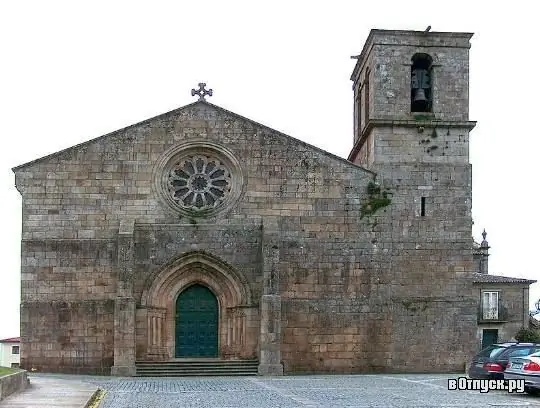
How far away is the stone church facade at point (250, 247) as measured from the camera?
79.0 ft

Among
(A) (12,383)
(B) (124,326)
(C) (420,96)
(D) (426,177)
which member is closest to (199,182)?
(B) (124,326)

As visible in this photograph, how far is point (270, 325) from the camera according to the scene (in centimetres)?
2373

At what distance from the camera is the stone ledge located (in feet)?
46.3

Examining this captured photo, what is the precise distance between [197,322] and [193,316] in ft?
0.68

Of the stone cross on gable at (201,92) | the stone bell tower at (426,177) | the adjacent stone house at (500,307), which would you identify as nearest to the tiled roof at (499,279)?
the adjacent stone house at (500,307)

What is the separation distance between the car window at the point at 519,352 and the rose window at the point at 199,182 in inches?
375

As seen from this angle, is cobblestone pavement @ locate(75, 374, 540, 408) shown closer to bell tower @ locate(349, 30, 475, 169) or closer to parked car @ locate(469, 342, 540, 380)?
parked car @ locate(469, 342, 540, 380)

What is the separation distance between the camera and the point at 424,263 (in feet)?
82.4

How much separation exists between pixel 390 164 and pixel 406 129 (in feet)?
3.89

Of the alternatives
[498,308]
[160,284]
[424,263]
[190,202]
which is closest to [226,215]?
[190,202]

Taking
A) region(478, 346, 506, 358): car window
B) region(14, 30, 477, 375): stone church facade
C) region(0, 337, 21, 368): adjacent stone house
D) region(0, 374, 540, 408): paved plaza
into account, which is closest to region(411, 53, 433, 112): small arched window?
region(14, 30, 477, 375): stone church facade

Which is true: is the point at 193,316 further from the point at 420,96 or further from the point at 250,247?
the point at 420,96

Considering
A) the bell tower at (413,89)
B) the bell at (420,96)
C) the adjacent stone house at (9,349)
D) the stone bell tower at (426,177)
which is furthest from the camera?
the adjacent stone house at (9,349)

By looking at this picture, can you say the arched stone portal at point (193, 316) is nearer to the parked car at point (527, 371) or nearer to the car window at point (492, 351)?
the car window at point (492, 351)
